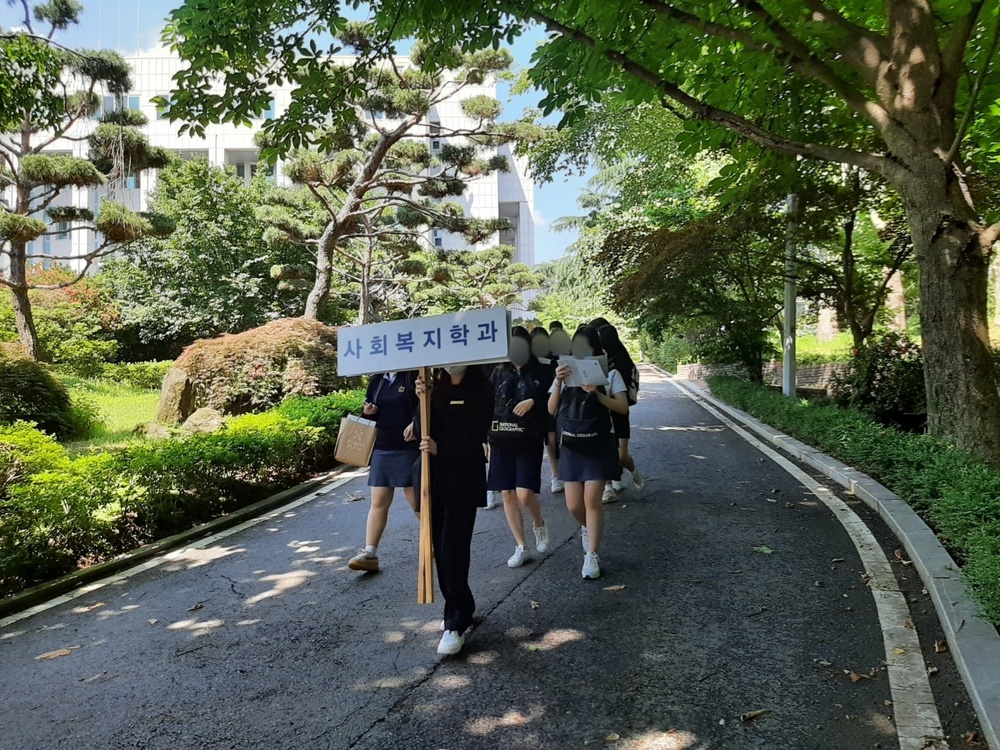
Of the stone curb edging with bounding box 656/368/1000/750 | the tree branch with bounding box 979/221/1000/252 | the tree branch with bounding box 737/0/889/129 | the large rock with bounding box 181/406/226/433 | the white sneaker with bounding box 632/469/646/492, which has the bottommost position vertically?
the stone curb edging with bounding box 656/368/1000/750

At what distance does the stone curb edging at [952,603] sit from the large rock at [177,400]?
1061cm

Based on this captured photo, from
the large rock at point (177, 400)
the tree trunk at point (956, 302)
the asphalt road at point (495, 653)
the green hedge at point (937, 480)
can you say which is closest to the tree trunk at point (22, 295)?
the large rock at point (177, 400)

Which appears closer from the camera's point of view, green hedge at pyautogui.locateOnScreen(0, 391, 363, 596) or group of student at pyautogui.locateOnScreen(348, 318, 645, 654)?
group of student at pyautogui.locateOnScreen(348, 318, 645, 654)

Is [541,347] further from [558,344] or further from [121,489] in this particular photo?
[121,489]

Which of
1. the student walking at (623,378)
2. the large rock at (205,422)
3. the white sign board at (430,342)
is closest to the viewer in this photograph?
the white sign board at (430,342)

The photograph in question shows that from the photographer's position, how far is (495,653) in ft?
12.2

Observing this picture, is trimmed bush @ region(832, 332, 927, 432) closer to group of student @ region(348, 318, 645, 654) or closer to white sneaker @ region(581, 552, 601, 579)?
group of student @ region(348, 318, 645, 654)

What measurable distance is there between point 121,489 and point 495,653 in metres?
4.14

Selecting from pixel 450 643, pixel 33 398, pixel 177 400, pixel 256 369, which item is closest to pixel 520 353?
pixel 450 643

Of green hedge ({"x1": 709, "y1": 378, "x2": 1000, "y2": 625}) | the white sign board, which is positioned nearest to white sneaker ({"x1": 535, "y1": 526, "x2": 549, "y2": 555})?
the white sign board

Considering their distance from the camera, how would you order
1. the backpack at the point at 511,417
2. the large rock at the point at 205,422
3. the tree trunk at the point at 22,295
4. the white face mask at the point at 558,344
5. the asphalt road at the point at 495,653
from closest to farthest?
the asphalt road at the point at 495,653 < the backpack at the point at 511,417 < the white face mask at the point at 558,344 < the large rock at the point at 205,422 < the tree trunk at the point at 22,295

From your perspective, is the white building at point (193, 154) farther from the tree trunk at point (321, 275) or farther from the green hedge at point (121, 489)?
the green hedge at point (121, 489)

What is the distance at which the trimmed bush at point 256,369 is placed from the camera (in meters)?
12.3

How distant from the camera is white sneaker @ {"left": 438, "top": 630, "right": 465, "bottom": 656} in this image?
145 inches
